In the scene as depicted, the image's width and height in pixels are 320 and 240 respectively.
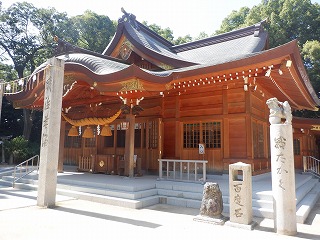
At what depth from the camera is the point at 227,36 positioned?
15672mm

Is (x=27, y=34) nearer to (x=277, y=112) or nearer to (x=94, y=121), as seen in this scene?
(x=94, y=121)

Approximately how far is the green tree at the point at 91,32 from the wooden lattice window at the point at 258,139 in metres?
25.0

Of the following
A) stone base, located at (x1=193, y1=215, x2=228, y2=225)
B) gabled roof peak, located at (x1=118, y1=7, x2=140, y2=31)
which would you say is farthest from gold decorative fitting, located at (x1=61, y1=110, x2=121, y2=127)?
gabled roof peak, located at (x1=118, y1=7, x2=140, y2=31)

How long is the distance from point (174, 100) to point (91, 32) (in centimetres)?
2498

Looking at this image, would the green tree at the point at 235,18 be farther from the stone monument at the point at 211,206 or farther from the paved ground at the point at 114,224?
the stone monument at the point at 211,206

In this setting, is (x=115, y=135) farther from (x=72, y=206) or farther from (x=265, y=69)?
(x=265, y=69)

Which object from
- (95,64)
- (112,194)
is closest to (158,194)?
(112,194)

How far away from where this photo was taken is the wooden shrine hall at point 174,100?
820cm

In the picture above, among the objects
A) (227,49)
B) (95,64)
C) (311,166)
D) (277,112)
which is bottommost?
(311,166)

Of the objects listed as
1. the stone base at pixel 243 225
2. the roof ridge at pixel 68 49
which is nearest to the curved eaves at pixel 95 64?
the roof ridge at pixel 68 49

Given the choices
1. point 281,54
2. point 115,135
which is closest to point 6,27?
point 115,135

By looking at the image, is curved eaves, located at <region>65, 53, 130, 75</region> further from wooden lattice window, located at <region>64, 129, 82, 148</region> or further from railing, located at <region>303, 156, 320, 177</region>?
railing, located at <region>303, 156, 320, 177</region>

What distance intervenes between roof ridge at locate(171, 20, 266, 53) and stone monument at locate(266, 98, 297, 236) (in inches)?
397

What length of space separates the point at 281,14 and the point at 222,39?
12.7 metres
